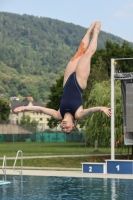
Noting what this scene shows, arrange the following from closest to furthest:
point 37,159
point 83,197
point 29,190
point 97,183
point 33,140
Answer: point 83,197 → point 29,190 → point 97,183 → point 37,159 → point 33,140

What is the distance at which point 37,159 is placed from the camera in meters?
32.5

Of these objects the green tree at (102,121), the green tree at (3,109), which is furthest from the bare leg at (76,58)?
the green tree at (3,109)

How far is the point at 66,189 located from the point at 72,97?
22.2 feet

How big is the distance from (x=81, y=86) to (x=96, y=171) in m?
12.7

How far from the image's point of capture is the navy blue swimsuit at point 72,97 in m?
12.7

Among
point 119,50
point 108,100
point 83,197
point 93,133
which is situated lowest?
point 83,197

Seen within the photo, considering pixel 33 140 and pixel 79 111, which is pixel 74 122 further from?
pixel 33 140

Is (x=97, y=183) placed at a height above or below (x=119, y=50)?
below

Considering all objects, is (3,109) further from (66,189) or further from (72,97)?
(72,97)

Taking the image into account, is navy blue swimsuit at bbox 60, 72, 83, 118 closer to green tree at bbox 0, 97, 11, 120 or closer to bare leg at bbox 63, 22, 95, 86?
bare leg at bbox 63, 22, 95, 86

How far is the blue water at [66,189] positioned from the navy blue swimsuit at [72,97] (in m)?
4.34

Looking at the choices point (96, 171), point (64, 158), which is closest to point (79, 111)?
point (96, 171)

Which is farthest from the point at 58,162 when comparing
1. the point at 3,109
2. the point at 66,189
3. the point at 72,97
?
the point at 3,109

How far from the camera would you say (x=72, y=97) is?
1266 cm
